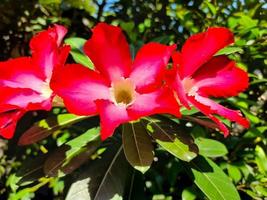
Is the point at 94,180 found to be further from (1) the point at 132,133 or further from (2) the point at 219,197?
(2) the point at 219,197

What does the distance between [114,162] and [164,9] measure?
87cm

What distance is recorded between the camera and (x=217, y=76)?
1125 mm

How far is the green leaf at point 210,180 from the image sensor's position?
1206 mm

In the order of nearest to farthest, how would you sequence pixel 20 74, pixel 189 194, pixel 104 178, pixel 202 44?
1. pixel 202 44
2. pixel 20 74
3. pixel 104 178
4. pixel 189 194

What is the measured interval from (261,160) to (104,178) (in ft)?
1.93

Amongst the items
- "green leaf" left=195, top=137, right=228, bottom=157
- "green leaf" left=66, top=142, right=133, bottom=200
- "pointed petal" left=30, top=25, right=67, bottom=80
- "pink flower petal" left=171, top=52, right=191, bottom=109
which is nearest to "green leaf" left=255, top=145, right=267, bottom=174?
"green leaf" left=195, top=137, right=228, bottom=157

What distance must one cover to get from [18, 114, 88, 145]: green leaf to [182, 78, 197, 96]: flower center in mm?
338

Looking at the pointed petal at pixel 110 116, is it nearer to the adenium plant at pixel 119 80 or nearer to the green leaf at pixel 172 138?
the adenium plant at pixel 119 80

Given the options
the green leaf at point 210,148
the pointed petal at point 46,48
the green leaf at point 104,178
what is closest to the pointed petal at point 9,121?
the pointed petal at point 46,48

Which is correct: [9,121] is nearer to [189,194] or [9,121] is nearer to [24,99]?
[24,99]

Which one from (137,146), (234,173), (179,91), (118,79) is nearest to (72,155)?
(137,146)

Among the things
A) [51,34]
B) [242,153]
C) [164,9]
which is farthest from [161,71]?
[164,9]

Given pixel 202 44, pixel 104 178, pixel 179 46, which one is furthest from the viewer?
pixel 179 46

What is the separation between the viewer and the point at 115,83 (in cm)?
105
